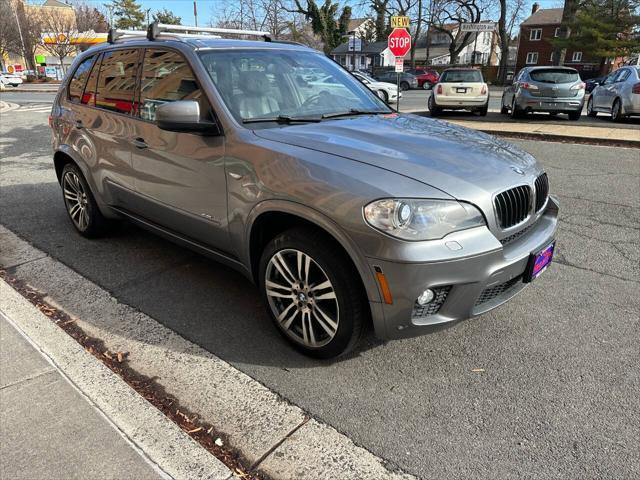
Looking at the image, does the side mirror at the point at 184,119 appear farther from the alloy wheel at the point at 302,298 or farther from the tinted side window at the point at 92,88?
the tinted side window at the point at 92,88

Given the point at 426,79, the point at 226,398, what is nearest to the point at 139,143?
the point at 226,398

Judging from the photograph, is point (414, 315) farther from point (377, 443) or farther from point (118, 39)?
point (118, 39)

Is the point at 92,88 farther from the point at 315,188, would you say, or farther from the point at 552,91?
the point at 552,91

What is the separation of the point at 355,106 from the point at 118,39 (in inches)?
92.5

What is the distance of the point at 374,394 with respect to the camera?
262cm

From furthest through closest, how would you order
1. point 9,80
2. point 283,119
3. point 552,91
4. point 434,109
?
point 9,80, point 434,109, point 552,91, point 283,119

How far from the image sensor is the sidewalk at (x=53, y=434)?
83.6 inches

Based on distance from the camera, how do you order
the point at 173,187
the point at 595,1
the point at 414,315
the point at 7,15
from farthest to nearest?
the point at 7,15 → the point at 595,1 → the point at 173,187 → the point at 414,315

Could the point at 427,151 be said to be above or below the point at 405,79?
above

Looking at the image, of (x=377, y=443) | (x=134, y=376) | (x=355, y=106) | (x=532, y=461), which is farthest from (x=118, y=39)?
(x=532, y=461)

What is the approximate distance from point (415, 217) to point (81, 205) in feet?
12.2

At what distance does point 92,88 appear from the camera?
4422 millimetres

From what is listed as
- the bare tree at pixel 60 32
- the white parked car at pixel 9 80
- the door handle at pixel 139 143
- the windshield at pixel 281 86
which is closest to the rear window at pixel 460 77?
the windshield at pixel 281 86

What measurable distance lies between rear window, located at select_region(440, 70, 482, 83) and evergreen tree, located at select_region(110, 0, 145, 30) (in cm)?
7372
